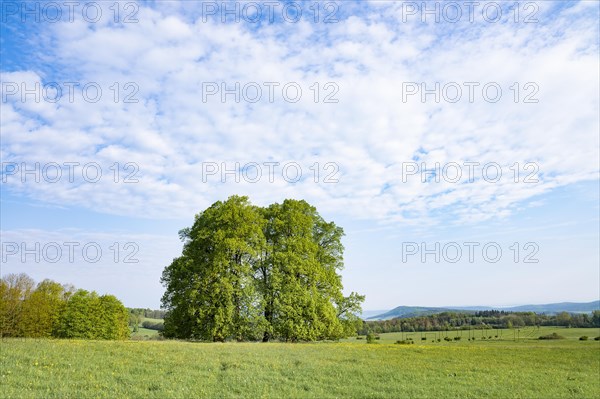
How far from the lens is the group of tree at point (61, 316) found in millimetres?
57938

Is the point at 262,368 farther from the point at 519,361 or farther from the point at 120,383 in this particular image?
the point at 519,361

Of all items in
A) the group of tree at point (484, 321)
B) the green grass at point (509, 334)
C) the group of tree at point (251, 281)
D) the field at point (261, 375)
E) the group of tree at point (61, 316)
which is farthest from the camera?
the group of tree at point (484, 321)

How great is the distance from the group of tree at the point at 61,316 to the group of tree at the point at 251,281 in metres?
21.6

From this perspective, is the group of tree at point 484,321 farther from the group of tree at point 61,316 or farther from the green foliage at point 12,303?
the green foliage at point 12,303

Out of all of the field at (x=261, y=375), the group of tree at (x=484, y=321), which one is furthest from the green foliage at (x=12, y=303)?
the group of tree at (x=484, y=321)

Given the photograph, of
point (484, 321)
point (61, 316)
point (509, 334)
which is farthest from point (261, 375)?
point (484, 321)

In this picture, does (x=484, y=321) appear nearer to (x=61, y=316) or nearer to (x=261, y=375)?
(x=61, y=316)

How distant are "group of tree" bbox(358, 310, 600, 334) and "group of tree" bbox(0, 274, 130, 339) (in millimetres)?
44679

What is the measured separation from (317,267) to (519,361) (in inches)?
793

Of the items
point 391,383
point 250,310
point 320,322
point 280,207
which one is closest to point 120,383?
point 391,383

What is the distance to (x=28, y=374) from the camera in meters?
15.8

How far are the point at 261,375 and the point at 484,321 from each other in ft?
270

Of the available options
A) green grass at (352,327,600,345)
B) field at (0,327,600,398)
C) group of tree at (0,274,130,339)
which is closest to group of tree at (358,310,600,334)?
green grass at (352,327,600,345)

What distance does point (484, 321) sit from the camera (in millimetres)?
89688
